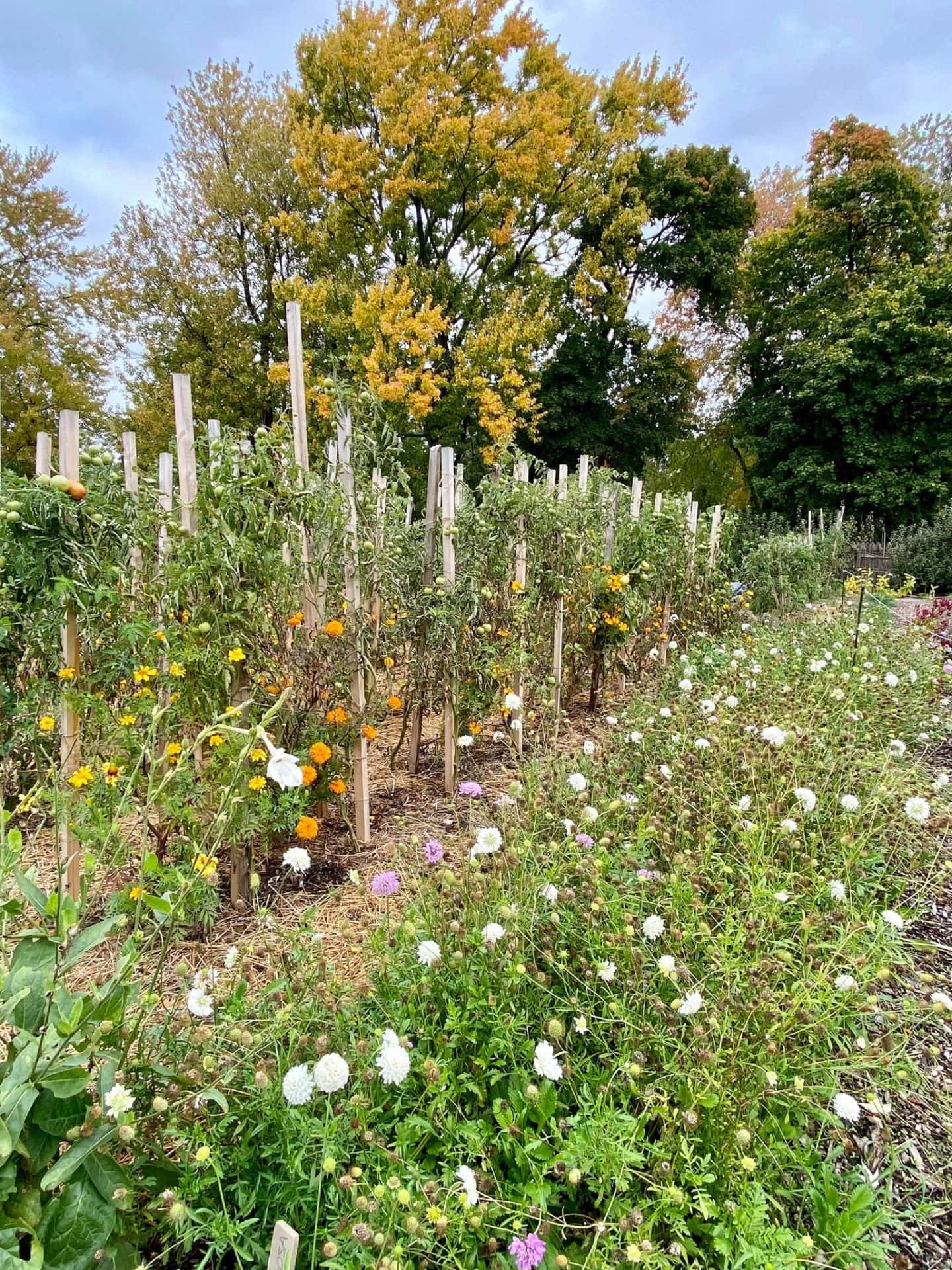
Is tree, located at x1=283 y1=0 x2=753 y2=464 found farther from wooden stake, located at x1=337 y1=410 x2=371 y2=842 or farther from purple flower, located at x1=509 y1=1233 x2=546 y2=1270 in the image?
purple flower, located at x1=509 y1=1233 x2=546 y2=1270

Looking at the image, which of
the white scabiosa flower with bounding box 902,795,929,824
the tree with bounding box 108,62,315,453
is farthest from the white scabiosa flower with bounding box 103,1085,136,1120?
the tree with bounding box 108,62,315,453

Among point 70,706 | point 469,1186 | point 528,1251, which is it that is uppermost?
point 70,706

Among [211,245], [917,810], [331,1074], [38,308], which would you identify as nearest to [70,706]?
[331,1074]

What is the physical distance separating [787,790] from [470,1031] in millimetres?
1335

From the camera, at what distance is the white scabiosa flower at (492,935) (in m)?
1.22

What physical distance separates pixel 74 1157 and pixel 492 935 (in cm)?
70

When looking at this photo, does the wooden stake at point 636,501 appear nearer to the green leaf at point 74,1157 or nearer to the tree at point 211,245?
the green leaf at point 74,1157

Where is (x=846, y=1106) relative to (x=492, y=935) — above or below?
below

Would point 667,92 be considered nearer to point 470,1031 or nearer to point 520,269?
point 520,269

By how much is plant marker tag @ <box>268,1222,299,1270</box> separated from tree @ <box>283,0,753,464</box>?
10751mm

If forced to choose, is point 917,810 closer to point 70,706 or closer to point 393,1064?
point 393,1064

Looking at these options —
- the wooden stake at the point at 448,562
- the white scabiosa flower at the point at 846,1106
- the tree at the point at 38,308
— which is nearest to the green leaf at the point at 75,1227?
the white scabiosa flower at the point at 846,1106

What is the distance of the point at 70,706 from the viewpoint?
201 cm

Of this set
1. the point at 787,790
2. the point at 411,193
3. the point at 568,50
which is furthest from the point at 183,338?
the point at 787,790
